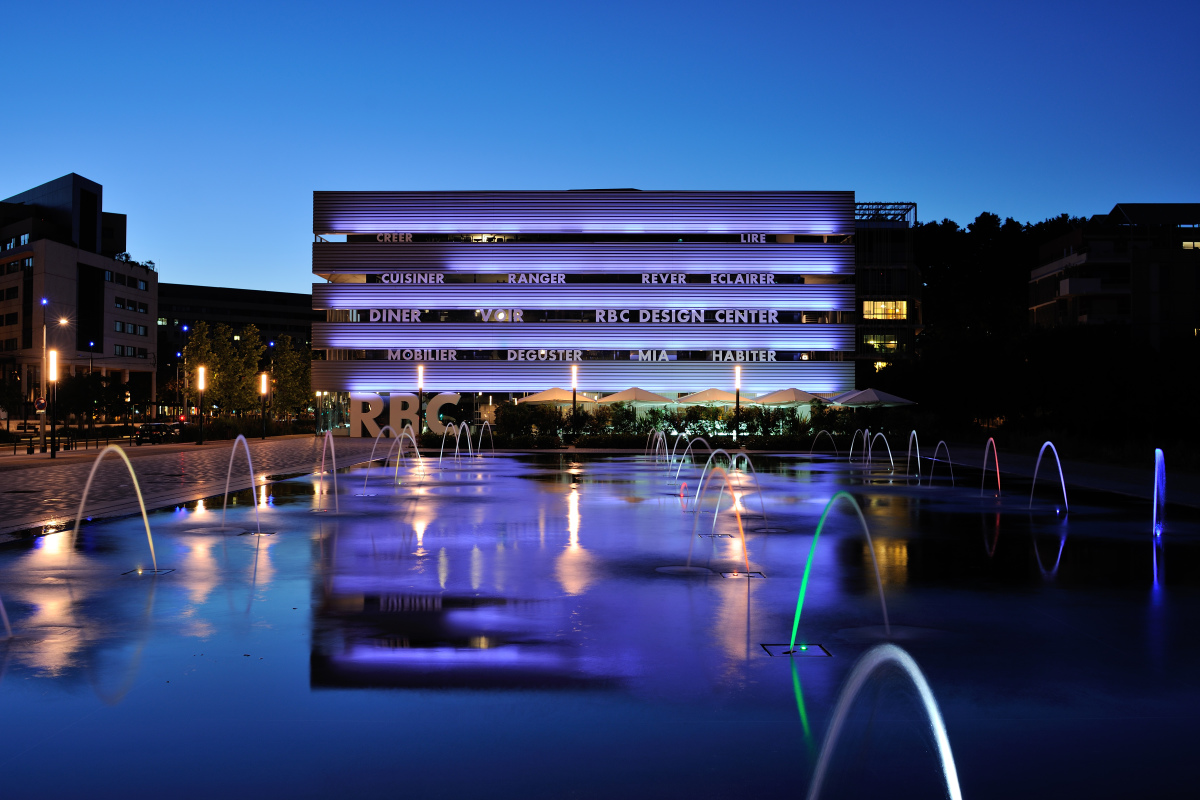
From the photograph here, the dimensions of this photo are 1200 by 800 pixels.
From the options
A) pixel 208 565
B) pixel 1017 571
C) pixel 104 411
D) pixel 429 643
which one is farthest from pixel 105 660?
pixel 104 411

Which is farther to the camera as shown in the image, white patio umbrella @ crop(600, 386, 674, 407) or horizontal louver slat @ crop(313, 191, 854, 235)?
horizontal louver slat @ crop(313, 191, 854, 235)

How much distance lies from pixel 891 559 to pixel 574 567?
Answer: 178 inches

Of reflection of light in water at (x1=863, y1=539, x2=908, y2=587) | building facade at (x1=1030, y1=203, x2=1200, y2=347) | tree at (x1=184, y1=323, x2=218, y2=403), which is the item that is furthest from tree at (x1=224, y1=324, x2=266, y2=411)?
reflection of light in water at (x1=863, y1=539, x2=908, y2=587)

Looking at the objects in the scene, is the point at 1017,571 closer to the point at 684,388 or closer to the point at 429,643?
the point at 429,643

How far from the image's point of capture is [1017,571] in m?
12.6

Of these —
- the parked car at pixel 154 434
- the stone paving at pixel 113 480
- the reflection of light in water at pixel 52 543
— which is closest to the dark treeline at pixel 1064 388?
the stone paving at pixel 113 480

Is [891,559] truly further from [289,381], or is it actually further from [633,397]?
[289,381]

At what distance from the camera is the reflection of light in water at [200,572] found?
10734mm

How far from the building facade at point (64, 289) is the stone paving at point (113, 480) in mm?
73069

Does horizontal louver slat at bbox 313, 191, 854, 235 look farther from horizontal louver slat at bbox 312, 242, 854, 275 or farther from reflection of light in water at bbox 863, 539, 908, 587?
reflection of light in water at bbox 863, 539, 908, 587

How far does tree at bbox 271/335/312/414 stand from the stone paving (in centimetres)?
5033

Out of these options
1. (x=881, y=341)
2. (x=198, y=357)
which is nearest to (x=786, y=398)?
(x=198, y=357)

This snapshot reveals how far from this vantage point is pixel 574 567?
12.8 metres

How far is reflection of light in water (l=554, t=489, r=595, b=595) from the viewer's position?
11.4m
